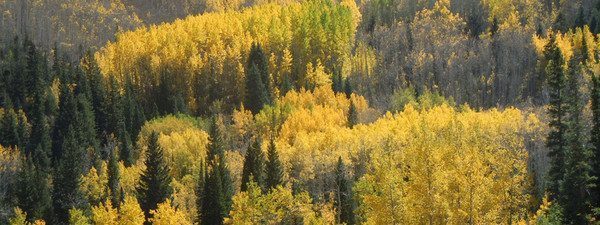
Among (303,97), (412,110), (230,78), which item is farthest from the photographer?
(230,78)

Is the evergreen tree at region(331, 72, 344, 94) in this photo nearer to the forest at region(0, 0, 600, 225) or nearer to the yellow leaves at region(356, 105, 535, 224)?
the forest at region(0, 0, 600, 225)

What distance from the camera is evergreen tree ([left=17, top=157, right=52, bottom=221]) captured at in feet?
367

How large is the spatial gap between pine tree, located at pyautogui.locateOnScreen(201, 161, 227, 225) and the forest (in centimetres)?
14

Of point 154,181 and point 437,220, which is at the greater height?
point 154,181

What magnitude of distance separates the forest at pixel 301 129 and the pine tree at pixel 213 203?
5.4 inches

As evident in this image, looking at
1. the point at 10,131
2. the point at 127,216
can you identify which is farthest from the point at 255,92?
the point at 127,216

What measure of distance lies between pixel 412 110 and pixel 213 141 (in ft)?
139

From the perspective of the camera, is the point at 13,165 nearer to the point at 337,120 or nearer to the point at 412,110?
the point at 337,120

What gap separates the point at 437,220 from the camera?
57688 millimetres

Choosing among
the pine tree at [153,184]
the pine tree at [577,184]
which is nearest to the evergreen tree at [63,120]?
the pine tree at [153,184]

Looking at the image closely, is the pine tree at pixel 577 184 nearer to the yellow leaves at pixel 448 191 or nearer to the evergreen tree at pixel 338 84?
the yellow leaves at pixel 448 191

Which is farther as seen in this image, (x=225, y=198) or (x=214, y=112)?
(x=214, y=112)

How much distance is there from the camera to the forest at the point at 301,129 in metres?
62.2

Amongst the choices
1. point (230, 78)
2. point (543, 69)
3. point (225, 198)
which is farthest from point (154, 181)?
point (543, 69)
